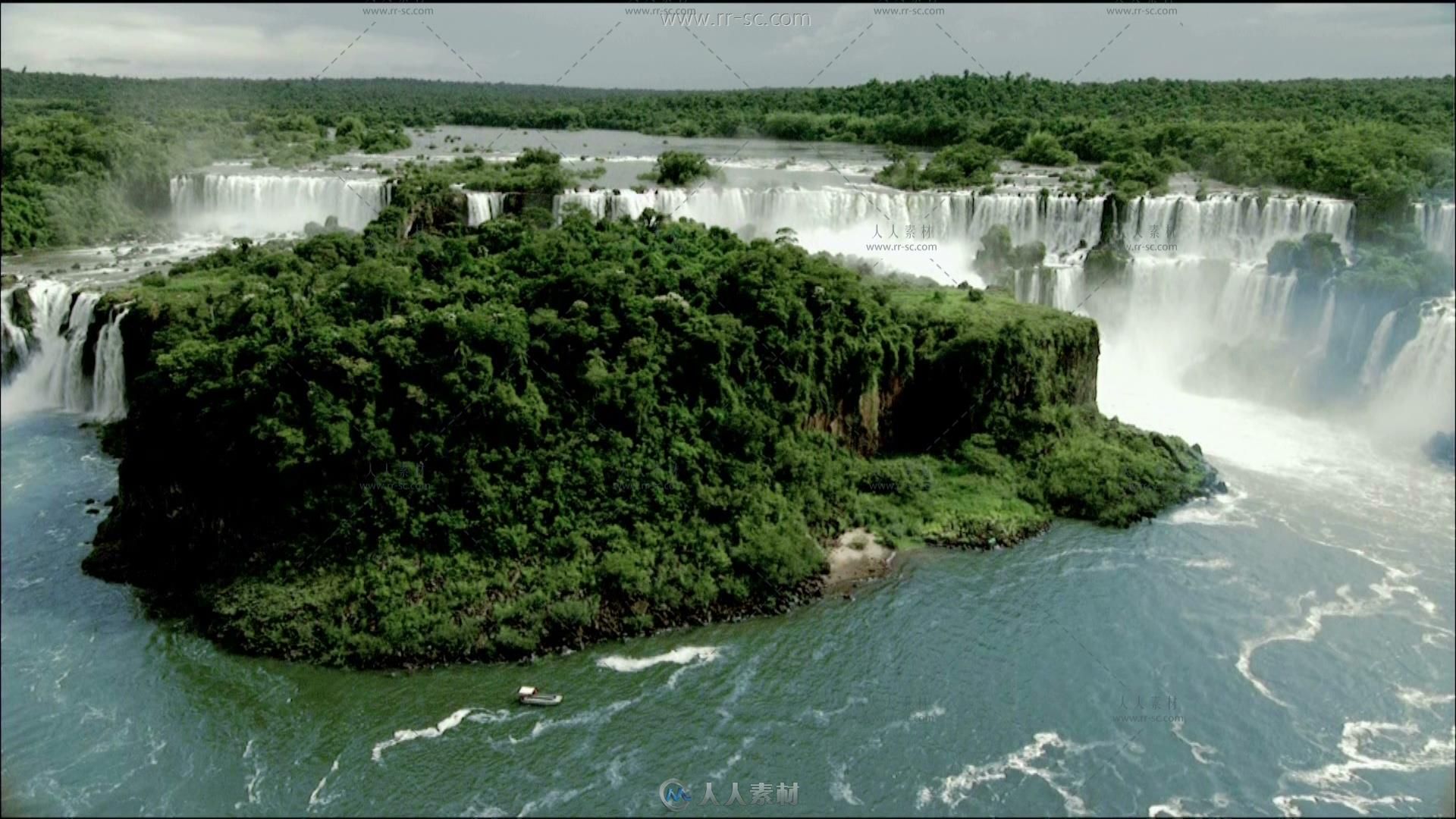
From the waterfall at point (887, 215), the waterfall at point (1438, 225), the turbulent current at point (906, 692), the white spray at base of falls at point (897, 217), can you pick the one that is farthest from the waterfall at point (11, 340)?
the waterfall at point (1438, 225)

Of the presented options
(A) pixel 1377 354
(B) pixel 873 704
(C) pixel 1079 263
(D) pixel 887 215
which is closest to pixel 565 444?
(B) pixel 873 704

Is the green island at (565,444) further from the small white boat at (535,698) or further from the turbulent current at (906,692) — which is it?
the small white boat at (535,698)

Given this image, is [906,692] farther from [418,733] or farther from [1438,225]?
[1438,225]

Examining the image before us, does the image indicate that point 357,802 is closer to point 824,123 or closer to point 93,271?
point 93,271

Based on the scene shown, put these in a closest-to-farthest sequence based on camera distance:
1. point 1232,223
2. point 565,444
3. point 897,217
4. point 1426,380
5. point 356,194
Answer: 1. point 565,444
2. point 1426,380
3. point 1232,223
4. point 897,217
5. point 356,194

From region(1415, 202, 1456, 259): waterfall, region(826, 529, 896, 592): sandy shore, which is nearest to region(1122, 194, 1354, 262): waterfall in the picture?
region(1415, 202, 1456, 259): waterfall
